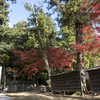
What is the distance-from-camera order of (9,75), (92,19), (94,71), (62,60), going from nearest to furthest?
1. (94,71)
2. (92,19)
3. (62,60)
4. (9,75)

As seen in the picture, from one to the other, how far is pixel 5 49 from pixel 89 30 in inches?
481

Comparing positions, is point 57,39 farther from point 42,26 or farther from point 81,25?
point 81,25

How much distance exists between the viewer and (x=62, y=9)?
34.4ft

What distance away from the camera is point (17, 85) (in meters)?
18.4

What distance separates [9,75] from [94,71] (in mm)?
17660

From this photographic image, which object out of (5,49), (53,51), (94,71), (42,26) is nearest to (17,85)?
(5,49)

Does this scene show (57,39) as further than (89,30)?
Yes

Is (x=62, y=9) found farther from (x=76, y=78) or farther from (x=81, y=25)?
(x=76, y=78)

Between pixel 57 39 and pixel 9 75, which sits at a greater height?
pixel 57 39

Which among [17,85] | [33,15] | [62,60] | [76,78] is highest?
[33,15]

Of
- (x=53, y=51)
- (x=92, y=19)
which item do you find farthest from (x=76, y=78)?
(x=53, y=51)

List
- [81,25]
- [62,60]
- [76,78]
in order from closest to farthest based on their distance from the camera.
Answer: [76,78] < [81,25] < [62,60]

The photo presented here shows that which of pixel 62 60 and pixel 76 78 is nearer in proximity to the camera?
pixel 76 78

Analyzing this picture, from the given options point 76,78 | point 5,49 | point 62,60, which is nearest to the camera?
point 76,78
